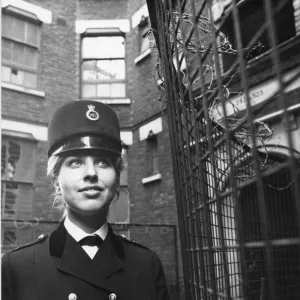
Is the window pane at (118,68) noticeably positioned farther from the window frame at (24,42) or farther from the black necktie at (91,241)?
the black necktie at (91,241)

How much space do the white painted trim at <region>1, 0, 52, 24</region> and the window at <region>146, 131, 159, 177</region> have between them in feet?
10.1

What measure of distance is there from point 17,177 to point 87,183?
21.2ft

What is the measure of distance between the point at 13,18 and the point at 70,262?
7.60m

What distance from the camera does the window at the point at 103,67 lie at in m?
8.62

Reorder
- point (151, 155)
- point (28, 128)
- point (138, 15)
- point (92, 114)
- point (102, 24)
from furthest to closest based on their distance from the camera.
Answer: point (102, 24) → point (138, 15) → point (151, 155) → point (28, 128) → point (92, 114)

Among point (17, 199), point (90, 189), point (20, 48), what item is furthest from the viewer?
point (20, 48)

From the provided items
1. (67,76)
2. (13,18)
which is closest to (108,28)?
(67,76)

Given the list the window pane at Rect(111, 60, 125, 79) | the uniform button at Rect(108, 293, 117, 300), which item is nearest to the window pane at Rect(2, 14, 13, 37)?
the window pane at Rect(111, 60, 125, 79)

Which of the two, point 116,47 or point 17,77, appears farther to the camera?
point 116,47

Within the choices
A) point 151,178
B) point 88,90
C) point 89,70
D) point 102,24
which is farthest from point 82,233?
point 102,24

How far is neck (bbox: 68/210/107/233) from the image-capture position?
1199 millimetres

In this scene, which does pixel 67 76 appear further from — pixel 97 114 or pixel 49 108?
pixel 97 114

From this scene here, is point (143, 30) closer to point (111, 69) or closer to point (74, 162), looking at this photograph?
point (111, 69)

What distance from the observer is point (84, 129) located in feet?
4.10
